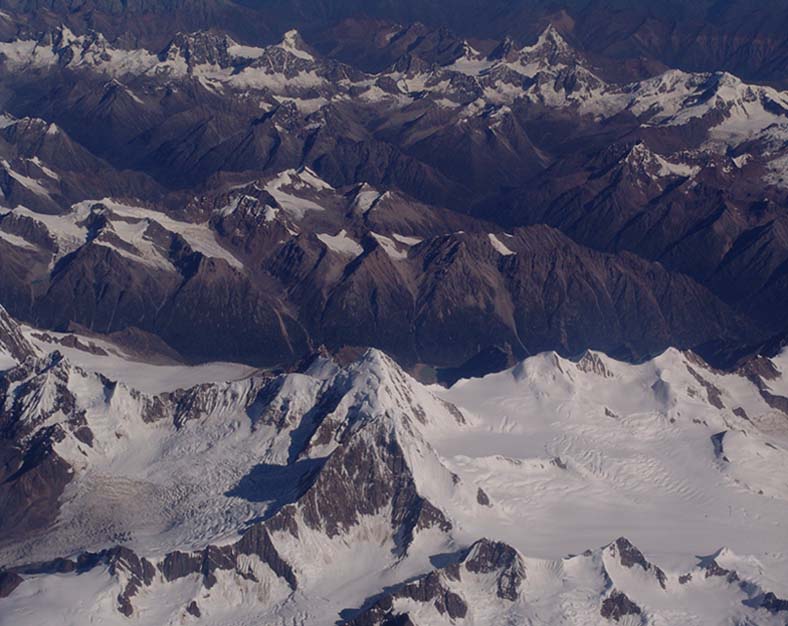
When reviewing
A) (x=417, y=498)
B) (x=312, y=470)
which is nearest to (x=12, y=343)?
(x=312, y=470)

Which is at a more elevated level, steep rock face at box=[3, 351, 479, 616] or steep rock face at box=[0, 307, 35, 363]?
steep rock face at box=[3, 351, 479, 616]

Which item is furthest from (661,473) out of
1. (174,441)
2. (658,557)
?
(174,441)

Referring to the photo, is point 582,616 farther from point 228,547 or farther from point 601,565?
point 228,547

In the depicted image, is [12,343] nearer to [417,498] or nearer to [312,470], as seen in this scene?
[312,470]

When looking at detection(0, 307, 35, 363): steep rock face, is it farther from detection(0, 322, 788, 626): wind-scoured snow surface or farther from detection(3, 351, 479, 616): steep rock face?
detection(3, 351, 479, 616): steep rock face

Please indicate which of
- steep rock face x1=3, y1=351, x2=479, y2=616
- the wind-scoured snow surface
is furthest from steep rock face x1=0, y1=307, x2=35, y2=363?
steep rock face x1=3, y1=351, x2=479, y2=616

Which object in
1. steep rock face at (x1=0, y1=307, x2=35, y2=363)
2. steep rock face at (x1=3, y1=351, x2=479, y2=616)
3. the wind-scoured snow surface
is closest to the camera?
the wind-scoured snow surface

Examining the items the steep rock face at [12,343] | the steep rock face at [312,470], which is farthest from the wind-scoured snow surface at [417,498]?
the steep rock face at [12,343]

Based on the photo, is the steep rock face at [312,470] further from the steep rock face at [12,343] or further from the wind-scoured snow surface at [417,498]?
the steep rock face at [12,343]

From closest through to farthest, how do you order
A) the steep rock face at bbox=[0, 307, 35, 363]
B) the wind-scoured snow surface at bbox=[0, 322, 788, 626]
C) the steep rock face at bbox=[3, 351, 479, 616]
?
the wind-scoured snow surface at bbox=[0, 322, 788, 626] → the steep rock face at bbox=[3, 351, 479, 616] → the steep rock face at bbox=[0, 307, 35, 363]

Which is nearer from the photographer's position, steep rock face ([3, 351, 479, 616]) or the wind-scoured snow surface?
the wind-scoured snow surface
